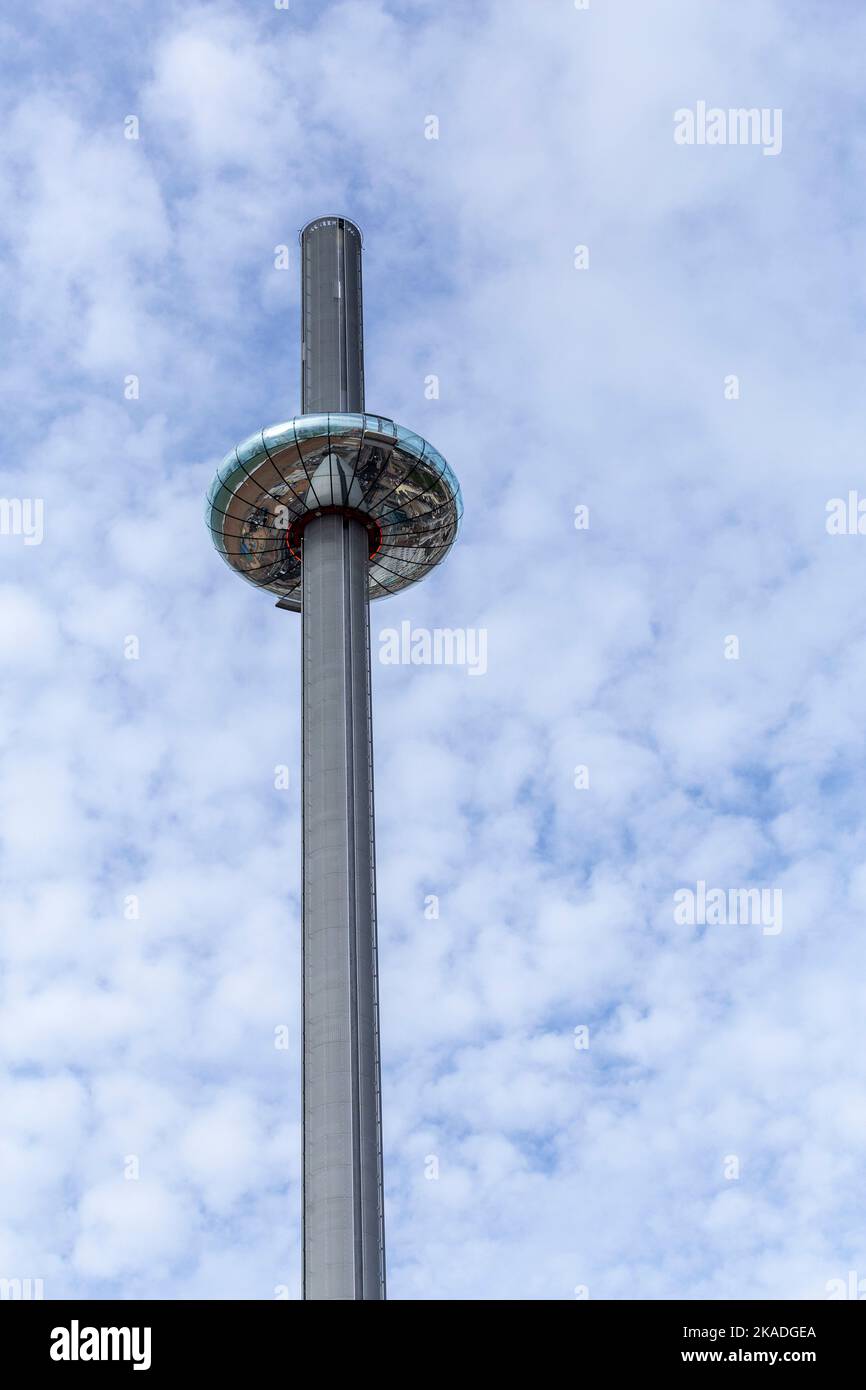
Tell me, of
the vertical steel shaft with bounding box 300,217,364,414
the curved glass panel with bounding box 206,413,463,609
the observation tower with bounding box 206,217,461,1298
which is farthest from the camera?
the vertical steel shaft with bounding box 300,217,364,414

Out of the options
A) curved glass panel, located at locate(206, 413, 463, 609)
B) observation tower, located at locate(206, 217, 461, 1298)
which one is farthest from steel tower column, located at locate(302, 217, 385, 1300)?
curved glass panel, located at locate(206, 413, 463, 609)

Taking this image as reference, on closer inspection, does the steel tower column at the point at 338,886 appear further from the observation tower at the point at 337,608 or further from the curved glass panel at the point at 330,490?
the curved glass panel at the point at 330,490

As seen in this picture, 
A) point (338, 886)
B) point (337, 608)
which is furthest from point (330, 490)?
point (338, 886)

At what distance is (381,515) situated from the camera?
67625 millimetres

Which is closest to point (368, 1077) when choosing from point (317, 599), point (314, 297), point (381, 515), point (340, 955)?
point (340, 955)

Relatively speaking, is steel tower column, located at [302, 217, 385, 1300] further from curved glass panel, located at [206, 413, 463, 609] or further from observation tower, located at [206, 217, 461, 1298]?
curved glass panel, located at [206, 413, 463, 609]

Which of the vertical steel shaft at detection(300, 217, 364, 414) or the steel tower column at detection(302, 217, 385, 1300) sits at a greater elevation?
the vertical steel shaft at detection(300, 217, 364, 414)

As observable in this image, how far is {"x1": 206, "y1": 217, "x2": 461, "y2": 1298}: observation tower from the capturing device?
A: 53000 mm

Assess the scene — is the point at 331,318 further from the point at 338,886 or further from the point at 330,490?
the point at 338,886

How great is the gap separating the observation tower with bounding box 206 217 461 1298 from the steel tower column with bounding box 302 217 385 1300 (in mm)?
54

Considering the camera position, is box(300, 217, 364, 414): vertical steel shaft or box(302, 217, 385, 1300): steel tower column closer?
box(302, 217, 385, 1300): steel tower column
